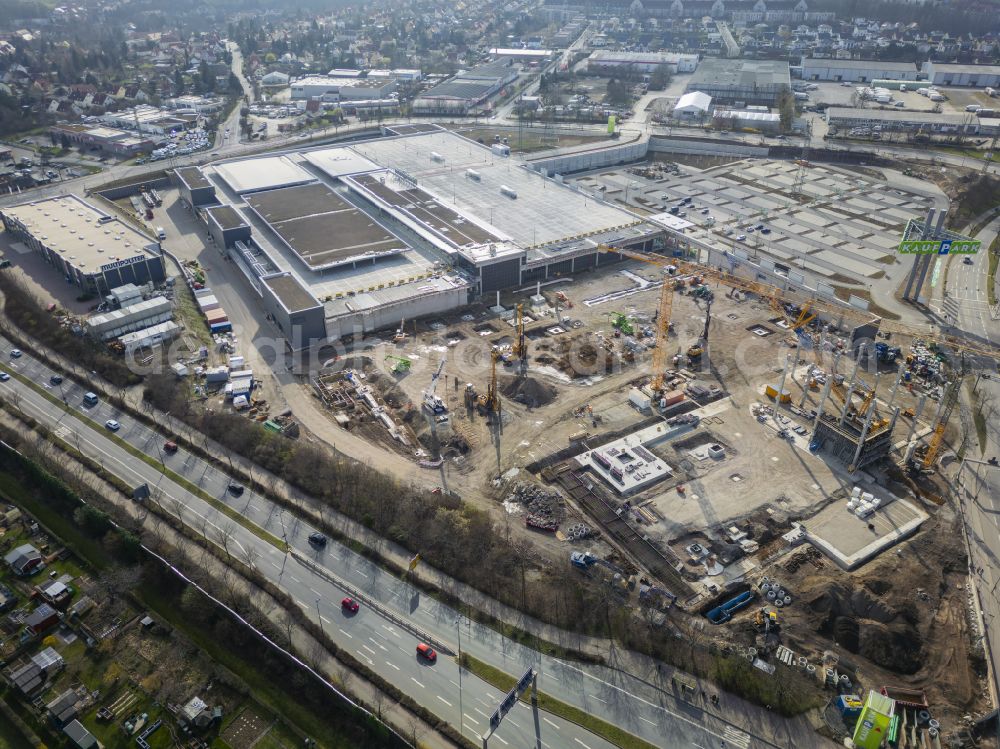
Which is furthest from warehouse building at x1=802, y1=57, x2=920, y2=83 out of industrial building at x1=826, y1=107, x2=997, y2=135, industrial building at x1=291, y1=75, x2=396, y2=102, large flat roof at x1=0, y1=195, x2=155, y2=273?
large flat roof at x1=0, y1=195, x2=155, y2=273

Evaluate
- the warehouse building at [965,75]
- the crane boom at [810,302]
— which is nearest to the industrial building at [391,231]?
the crane boom at [810,302]

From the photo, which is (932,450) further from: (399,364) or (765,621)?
(399,364)

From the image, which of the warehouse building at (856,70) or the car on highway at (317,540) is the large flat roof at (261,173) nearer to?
the car on highway at (317,540)

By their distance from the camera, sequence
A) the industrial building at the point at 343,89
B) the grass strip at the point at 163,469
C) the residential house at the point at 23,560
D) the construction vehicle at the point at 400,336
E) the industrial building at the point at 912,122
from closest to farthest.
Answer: the residential house at the point at 23,560, the grass strip at the point at 163,469, the construction vehicle at the point at 400,336, the industrial building at the point at 912,122, the industrial building at the point at 343,89

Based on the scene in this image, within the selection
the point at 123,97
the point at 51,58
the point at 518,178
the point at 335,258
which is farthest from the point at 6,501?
the point at 51,58

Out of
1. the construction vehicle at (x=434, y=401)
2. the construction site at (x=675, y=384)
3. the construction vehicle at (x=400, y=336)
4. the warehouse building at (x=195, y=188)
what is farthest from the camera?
the warehouse building at (x=195, y=188)

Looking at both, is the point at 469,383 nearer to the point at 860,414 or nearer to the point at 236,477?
the point at 236,477
